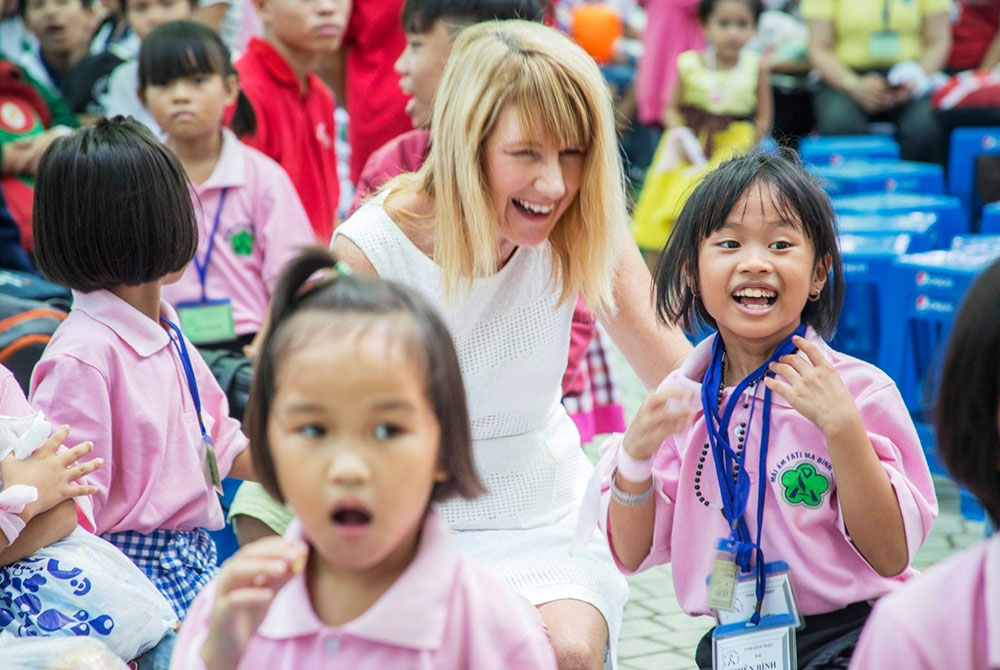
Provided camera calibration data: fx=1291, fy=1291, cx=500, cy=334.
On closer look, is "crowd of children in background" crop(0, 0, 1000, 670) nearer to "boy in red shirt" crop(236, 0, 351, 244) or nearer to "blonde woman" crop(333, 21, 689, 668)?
"blonde woman" crop(333, 21, 689, 668)

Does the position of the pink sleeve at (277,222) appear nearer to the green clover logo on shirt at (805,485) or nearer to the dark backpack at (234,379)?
the dark backpack at (234,379)

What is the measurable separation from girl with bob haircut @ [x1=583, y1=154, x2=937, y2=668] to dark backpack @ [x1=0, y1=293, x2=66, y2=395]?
173cm

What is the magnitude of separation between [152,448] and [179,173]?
55cm

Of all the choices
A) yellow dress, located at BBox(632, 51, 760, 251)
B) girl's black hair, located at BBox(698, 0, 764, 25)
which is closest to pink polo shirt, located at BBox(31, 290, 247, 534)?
yellow dress, located at BBox(632, 51, 760, 251)

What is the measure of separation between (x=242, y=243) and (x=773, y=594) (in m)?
2.31

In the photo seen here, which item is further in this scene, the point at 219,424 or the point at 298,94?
the point at 298,94

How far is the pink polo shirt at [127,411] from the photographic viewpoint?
7.79ft

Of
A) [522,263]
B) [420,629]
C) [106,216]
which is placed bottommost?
[420,629]

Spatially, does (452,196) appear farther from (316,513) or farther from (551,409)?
(316,513)

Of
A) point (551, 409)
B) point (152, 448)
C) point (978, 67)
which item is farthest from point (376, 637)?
point (978, 67)

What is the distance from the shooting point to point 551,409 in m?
2.75

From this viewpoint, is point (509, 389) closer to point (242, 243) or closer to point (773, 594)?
point (773, 594)

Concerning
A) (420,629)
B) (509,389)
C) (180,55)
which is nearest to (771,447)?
(509,389)

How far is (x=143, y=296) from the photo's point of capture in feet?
8.30
